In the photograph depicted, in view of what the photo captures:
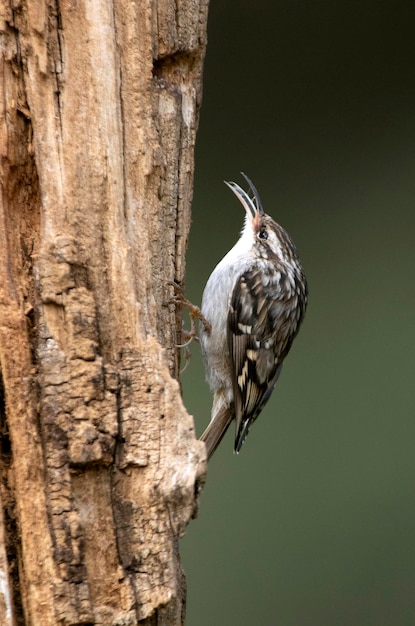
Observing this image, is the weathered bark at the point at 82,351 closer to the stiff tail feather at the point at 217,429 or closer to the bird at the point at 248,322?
the stiff tail feather at the point at 217,429

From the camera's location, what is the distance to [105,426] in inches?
61.4

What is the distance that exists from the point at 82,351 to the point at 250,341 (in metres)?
1.26

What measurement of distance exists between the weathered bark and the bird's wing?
106 centimetres

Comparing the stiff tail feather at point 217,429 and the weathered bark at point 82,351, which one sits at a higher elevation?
the weathered bark at point 82,351

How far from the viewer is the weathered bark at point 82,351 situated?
151 centimetres

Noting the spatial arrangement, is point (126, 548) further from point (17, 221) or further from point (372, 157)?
point (372, 157)

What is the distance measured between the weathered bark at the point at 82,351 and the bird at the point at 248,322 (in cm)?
106

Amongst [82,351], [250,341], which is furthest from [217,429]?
[82,351]

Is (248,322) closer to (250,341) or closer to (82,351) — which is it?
(250,341)

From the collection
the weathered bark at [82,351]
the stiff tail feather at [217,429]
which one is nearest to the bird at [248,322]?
the stiff tail feather at [217,429]

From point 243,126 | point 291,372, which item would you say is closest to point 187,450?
point 291,372

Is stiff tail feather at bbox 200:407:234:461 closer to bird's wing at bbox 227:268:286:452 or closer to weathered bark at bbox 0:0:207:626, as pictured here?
bird's wing at bbox 227:268:286:452

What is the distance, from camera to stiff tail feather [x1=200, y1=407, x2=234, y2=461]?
266cm

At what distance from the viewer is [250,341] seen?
109 inches
